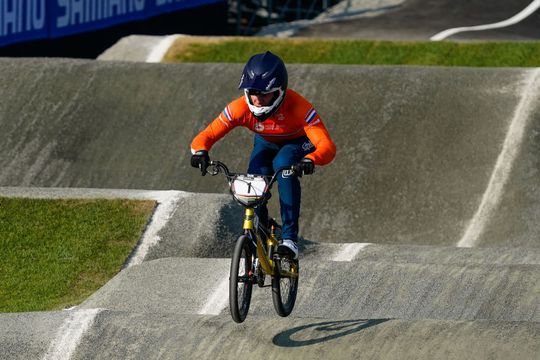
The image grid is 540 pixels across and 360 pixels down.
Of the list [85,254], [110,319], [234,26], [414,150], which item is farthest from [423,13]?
[110,319]

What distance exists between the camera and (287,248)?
1165cm

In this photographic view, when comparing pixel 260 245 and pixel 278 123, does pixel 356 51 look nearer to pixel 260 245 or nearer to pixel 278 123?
pixel 278 123

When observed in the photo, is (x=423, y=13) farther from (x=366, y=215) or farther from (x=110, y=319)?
(x=110, y=319)

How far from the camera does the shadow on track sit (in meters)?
11.4

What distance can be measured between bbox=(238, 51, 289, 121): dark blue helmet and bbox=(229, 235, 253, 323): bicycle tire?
134cm

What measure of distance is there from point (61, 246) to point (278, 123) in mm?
6842

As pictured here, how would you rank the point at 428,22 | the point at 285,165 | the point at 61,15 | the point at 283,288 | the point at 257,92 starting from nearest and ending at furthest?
the point at 257,92 < the point at 285,165 < the point at 283,288 < the point at 61,15 < the point at 428,22

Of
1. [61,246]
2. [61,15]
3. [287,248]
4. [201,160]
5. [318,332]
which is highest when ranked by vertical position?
[201,160]

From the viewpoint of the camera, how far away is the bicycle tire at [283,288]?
11719 millimetres

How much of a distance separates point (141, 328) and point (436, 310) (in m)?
4.06

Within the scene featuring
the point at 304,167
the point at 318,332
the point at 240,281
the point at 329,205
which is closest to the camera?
the point at 304,167

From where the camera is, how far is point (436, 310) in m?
14.1

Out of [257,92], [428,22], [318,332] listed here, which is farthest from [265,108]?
[428,22]

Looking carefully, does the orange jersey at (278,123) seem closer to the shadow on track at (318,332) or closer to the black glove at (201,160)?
the black glove at (201,160)
